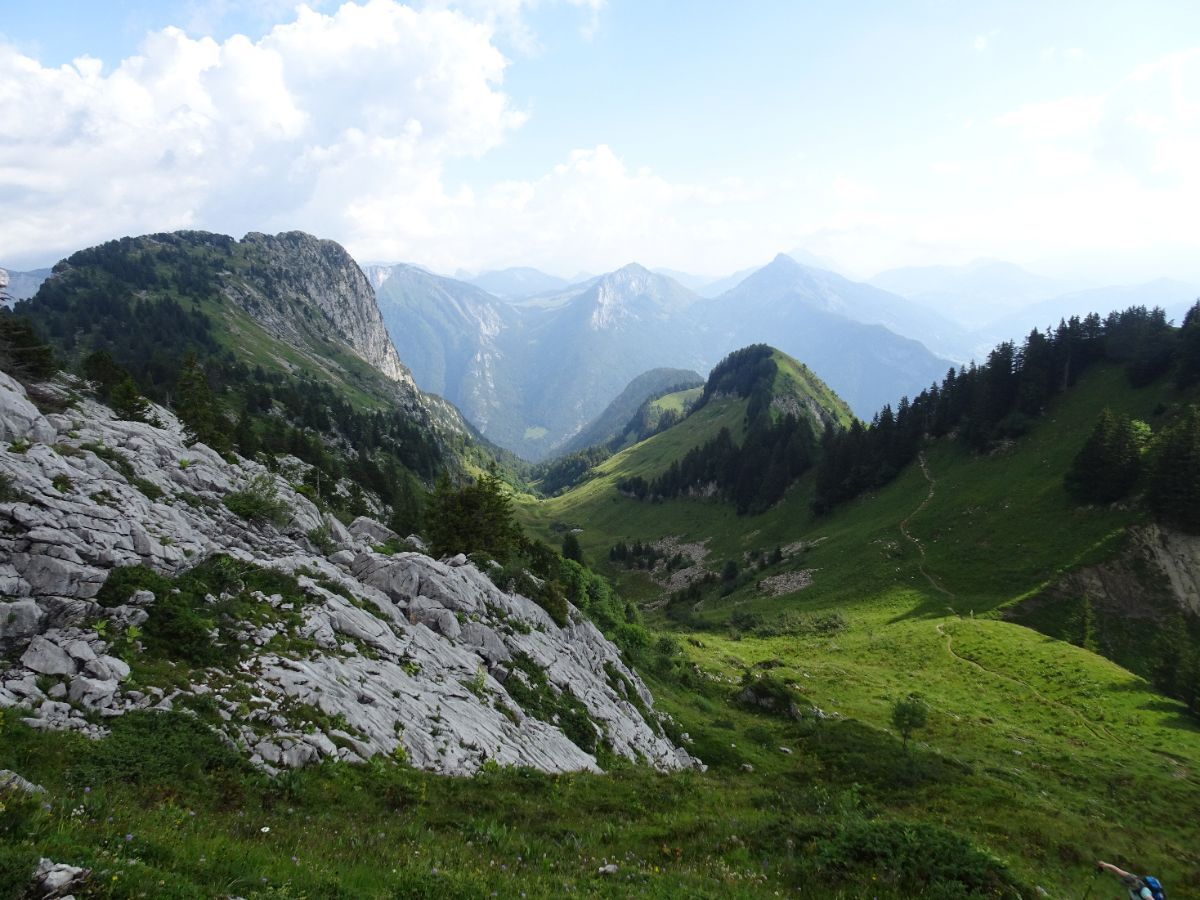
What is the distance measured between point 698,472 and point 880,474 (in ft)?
225

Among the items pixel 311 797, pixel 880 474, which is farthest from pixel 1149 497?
pixel 311 797

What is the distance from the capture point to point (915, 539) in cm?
9000

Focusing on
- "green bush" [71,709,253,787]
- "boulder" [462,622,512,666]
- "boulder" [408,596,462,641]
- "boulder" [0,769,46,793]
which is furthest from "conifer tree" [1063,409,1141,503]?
"boulder" [0,769,46,793]

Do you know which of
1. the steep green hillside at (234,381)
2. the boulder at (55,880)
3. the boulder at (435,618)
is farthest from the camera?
the steep green hillside at (234,381)

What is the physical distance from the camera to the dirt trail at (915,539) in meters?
77.0

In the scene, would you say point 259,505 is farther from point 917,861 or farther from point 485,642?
point 917,861

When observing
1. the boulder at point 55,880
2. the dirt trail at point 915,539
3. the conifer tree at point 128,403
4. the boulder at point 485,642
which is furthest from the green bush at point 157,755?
the dirt trail at point 915,539

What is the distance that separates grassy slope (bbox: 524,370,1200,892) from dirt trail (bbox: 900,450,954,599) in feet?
1.77

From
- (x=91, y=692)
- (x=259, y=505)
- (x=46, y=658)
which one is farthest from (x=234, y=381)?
(x=91, y=692)

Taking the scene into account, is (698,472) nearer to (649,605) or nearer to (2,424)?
(649,605)

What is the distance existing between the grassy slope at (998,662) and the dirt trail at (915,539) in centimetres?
54

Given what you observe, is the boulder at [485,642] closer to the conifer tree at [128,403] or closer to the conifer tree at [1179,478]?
the conifer tree at [128,403]

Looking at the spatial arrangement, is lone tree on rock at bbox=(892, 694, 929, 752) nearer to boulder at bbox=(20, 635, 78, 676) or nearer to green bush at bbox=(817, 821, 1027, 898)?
green bush at bbox=(817, 821, 1027, 898)

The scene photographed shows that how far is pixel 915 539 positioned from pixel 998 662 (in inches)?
1395
